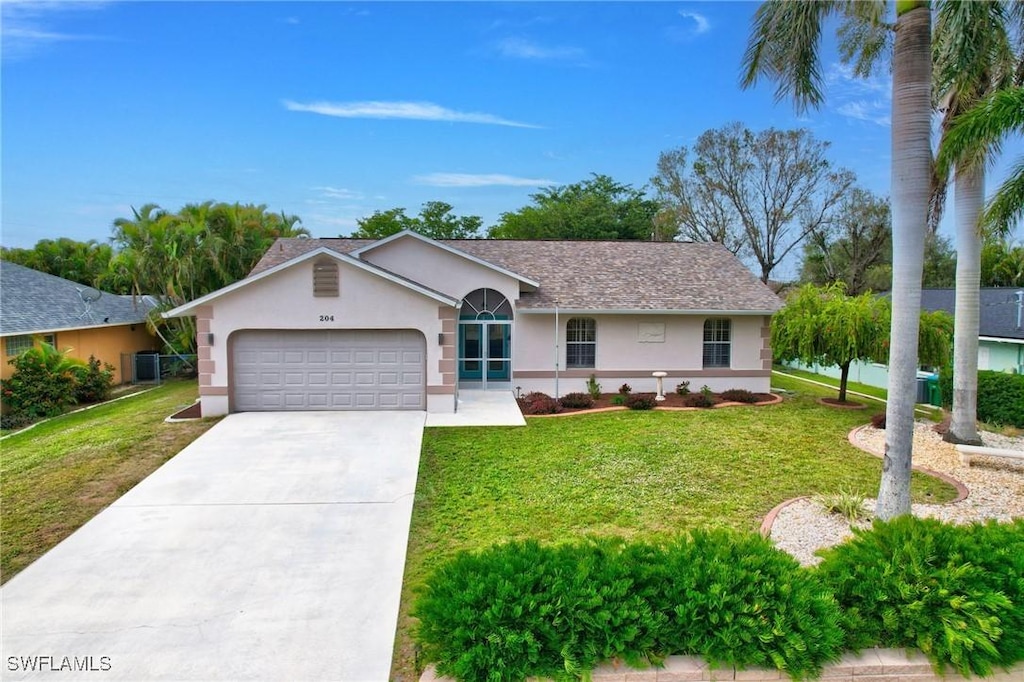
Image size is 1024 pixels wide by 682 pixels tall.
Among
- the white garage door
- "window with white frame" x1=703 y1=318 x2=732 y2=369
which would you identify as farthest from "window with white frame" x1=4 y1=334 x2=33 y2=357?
"window with white frame" x1=703 y1=318 x2=732 y2=369

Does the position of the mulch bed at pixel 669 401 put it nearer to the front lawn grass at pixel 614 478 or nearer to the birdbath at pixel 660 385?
the birdbath at pixel 660 385

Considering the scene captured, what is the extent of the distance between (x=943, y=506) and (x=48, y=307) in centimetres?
→ 2683

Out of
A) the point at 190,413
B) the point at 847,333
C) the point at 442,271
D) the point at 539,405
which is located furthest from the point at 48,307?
the point at 847,333

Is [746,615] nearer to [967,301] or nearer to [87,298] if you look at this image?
[967,301]

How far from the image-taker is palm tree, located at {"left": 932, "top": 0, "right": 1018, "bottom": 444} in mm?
7789

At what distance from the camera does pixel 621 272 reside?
A: 20062 mm

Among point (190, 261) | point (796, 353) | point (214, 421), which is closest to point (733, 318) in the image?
point (796, 353)

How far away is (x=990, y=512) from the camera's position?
8508 mm

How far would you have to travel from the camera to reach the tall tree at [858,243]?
38156mm

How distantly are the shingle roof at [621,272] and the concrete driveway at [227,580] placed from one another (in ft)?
31.9

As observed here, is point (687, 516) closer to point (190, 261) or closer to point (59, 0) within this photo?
point (59, 0)

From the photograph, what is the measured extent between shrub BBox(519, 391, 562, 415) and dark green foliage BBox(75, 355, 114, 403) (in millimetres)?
14456

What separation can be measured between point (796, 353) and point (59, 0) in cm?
2074

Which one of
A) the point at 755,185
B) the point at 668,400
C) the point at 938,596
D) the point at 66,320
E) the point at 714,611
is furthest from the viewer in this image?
the point at 755,185
